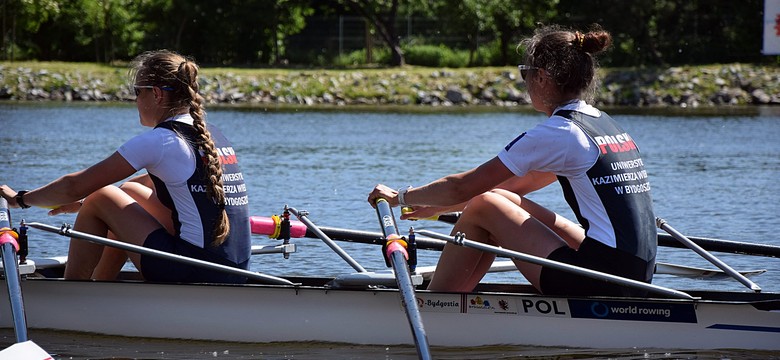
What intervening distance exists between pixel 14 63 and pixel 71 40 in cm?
540

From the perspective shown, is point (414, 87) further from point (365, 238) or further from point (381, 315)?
point (381, 315)

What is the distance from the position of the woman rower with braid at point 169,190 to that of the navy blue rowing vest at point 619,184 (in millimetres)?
1755

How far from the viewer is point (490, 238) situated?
599cm

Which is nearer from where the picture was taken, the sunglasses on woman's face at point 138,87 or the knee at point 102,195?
the sunglasses on woman's face at point 138,87

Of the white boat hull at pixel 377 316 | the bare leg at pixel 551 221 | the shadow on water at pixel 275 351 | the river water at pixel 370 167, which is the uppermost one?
the bare leg at pixel 551 221

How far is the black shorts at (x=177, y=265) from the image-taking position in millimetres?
6172

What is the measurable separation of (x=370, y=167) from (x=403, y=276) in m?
11.8

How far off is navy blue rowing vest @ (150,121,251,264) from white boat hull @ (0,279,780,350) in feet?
0.81

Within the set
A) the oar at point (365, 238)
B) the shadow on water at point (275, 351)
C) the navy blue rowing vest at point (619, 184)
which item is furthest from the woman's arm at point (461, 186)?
the oar at point (365, 238)

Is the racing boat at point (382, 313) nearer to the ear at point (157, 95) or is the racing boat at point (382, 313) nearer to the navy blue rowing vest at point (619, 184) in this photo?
the navy blue rowing vest at point (619, 184)

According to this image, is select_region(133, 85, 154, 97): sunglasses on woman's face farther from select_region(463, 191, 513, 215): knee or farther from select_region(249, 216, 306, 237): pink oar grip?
select_region(463, 191, 513, 215): knee

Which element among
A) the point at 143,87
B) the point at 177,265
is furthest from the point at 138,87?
the point at 177,265

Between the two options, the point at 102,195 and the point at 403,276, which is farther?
the point at 102,195

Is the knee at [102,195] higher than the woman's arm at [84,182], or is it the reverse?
the woman's arm at [84,182]
